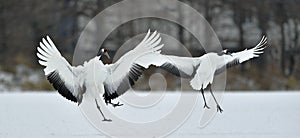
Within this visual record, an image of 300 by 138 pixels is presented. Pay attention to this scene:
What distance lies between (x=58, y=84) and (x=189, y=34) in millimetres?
15351

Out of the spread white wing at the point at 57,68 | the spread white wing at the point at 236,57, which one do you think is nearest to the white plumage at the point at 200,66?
the spread white wing at the point at 236,57

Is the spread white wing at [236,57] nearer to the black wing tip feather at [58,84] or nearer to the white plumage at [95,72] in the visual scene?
the white plumage at [95,72]

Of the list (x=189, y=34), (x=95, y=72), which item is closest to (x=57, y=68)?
(x=95, y=72)

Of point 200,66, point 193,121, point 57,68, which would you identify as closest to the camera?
point 57,68

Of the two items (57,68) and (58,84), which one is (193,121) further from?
(57,68)

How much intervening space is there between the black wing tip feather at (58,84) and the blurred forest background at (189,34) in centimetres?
1406

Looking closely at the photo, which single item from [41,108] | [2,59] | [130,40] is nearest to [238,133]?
[41,108]

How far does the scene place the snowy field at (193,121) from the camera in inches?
311

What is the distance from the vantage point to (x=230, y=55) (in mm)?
8477

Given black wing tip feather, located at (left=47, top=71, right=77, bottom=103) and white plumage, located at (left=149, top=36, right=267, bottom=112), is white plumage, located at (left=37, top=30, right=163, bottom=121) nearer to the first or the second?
black wing tip feather, located at (left=47, top=71, right=77, bottom=103)

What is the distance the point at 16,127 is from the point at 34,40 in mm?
14975

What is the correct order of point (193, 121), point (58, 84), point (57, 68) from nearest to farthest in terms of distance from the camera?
1. point (57, 68)
2. point (58, 84)
3. point (193, 121)

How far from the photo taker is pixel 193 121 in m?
9.41

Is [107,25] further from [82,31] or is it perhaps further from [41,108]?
[41,108]
